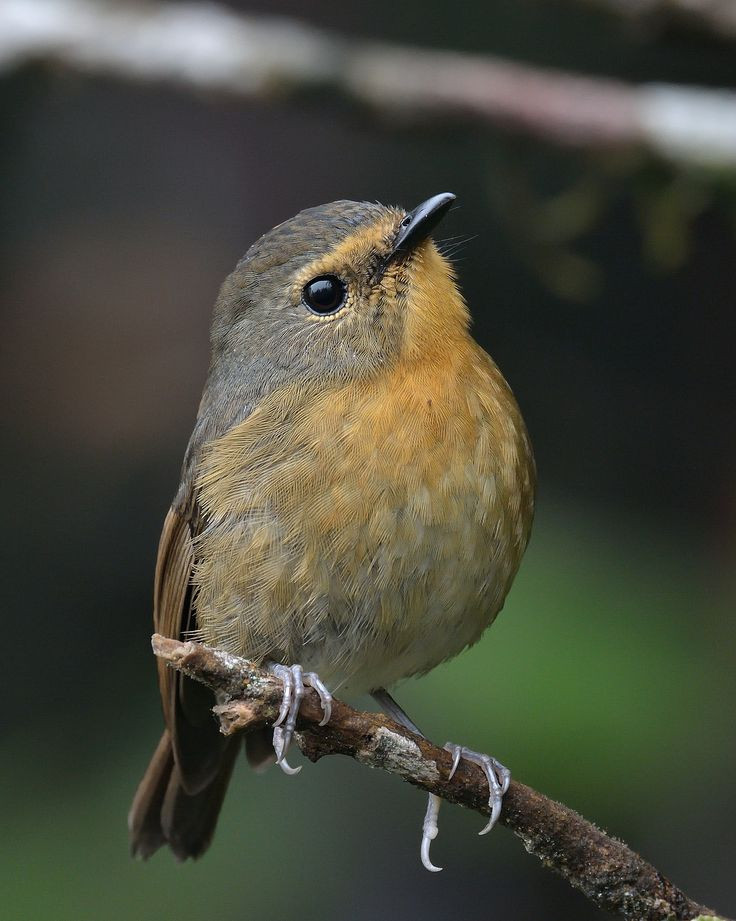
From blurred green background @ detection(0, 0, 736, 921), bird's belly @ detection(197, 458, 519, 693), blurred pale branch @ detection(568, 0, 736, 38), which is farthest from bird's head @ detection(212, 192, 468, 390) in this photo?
blurred pale branch @ detection(568, 0, 736, 38)

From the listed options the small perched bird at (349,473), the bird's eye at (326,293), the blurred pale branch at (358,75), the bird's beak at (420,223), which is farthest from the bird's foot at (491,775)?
the blurred pale branch at (358,75)

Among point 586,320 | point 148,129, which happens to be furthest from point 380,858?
point 148,129

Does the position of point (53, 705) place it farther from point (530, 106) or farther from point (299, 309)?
point (530, 106)

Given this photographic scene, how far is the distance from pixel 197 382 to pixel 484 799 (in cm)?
387

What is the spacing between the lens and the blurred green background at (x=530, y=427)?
4438 millimetres

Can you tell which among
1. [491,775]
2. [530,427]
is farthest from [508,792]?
[530,427]

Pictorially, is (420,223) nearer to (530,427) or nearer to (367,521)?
(367,521)

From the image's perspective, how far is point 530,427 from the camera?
6.38 metres

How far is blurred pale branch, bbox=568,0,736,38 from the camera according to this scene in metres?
4.46

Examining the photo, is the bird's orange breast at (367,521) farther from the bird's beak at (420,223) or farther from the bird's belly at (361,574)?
the bird's beak at (420,223)

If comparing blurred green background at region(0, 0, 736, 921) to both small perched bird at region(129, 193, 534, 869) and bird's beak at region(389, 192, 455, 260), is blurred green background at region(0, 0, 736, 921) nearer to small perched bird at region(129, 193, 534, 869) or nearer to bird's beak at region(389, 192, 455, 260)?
small perched bird at region(129, 193, 534, 869)

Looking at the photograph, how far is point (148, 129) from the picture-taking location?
727 centimetres

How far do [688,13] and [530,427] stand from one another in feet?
7.69

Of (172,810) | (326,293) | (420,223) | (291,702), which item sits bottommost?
(172,810)
